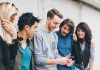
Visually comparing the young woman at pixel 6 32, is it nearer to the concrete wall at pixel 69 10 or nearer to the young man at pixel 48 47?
the young man at pixel 48 47

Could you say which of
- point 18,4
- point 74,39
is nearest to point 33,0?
point 18,4

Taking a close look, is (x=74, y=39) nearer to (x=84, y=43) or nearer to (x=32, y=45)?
(x=84, y=43)

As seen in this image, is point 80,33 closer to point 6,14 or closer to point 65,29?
point 65,29

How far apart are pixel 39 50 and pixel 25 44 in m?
0.27

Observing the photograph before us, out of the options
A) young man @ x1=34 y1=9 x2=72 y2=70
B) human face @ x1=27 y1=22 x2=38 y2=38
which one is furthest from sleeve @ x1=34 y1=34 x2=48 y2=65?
human face @ x1=27 y1=22 x2=38 y2=38

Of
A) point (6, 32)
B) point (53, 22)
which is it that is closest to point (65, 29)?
point (53, 22)

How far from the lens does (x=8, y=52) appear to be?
213 inches

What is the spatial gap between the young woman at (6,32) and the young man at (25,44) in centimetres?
33

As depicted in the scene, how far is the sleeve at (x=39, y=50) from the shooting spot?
20.2 feet

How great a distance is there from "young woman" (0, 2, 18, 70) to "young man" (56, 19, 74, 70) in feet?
3.84

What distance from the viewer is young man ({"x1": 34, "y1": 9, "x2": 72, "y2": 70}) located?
618cm

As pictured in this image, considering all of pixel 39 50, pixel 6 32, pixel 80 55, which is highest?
pixel 6 32

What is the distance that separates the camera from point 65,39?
666 centimetres

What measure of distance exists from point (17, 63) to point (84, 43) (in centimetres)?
163
